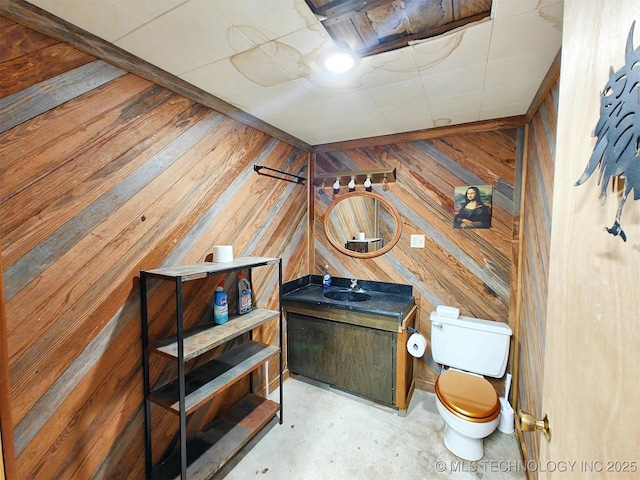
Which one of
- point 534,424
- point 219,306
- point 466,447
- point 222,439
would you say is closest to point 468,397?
point 466,447

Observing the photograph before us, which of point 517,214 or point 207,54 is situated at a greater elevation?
point 207,54

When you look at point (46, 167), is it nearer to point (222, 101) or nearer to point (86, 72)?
point (86, 72)

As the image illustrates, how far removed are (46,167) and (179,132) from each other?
663mm

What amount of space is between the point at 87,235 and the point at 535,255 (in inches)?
97.4

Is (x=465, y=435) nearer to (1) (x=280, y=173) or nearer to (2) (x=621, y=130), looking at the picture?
(2) (x=621, y=130)

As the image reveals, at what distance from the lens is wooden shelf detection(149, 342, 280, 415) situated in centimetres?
140

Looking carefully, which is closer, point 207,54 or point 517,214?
point 207,54

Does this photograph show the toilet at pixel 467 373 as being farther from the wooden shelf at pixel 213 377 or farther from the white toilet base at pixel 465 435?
the wooden shelf at pixel 213 377

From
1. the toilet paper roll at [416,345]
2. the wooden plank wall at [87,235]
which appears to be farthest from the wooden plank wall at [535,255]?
the wooden plank wall at [87,235]

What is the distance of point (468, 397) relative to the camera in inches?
66.7

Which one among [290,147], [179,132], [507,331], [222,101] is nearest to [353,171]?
[290,147]

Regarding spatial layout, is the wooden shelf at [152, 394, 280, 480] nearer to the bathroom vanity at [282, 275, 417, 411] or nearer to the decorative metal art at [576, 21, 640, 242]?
the bathroom vanity at [282, 275, 417, 411]

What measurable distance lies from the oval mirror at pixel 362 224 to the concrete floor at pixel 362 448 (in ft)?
4.48

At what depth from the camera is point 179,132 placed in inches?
62.2
